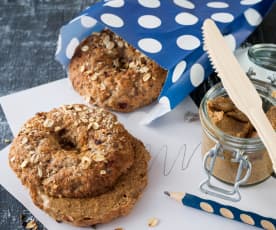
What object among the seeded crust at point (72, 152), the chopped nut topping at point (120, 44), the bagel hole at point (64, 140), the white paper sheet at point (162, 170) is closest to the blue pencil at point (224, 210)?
the white paper sheet at point (162, 170)

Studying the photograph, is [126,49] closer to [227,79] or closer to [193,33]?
[193,33]

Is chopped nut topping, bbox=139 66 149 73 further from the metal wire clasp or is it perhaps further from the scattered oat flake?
the scattered oat flake

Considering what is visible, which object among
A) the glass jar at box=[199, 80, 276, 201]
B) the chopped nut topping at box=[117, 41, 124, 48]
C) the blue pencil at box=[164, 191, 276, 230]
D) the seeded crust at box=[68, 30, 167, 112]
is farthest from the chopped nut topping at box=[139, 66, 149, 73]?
the blue pencil at box=[164, 191, 276, 230]

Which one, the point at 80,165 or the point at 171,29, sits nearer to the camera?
the point at 80,165

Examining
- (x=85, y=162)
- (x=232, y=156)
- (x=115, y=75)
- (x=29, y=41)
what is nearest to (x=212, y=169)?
(x=232, y=156)

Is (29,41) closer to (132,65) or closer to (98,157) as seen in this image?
(132,65)

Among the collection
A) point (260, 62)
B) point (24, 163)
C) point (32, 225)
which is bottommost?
point (32, 225)
